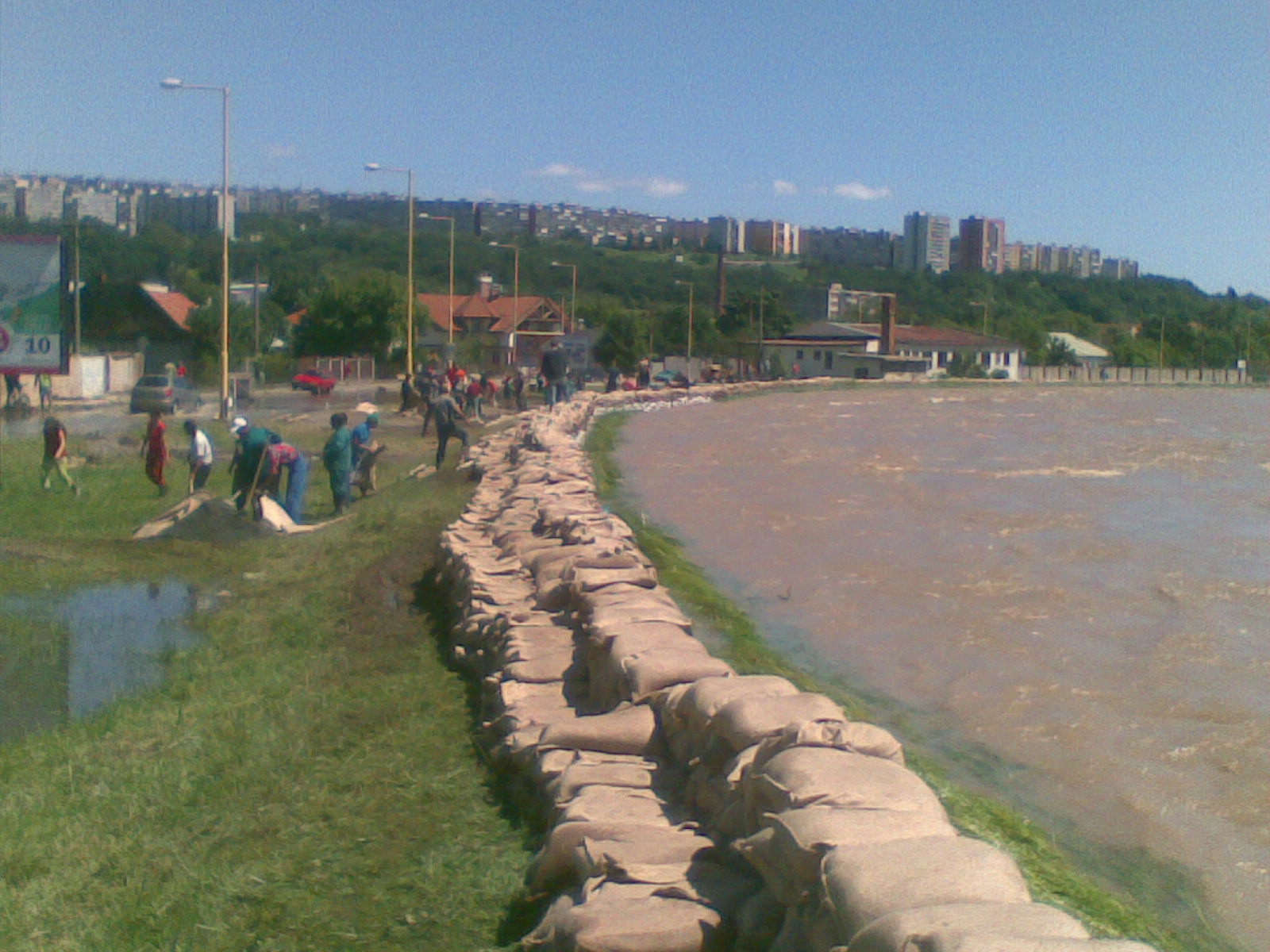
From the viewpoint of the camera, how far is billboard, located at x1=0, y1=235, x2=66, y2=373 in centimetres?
1877

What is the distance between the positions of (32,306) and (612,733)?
1614 centimetres

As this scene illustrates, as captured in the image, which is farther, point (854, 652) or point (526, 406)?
point (526, 406)

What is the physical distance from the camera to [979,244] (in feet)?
628

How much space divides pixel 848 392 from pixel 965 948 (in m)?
55.6

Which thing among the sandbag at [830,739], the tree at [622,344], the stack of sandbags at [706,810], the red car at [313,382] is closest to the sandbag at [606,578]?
the stack of sandbags at [706,810]

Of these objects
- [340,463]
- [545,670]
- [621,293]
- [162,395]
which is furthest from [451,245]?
[621,293]

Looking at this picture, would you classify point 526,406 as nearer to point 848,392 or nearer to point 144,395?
point 144,395

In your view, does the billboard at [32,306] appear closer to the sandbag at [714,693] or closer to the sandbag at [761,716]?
the sandbag at [714,693]

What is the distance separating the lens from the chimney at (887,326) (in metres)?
81.9

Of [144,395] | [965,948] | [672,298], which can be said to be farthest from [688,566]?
[672,298]

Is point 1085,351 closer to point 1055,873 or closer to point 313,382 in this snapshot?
point 313,382

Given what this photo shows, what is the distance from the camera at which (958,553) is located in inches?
527

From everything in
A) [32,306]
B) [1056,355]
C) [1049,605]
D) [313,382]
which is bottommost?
[1049,605]

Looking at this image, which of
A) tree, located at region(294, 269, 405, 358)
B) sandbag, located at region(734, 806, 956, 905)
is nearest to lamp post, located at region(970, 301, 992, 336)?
tree, located at region(294, 269, 405, 358)
